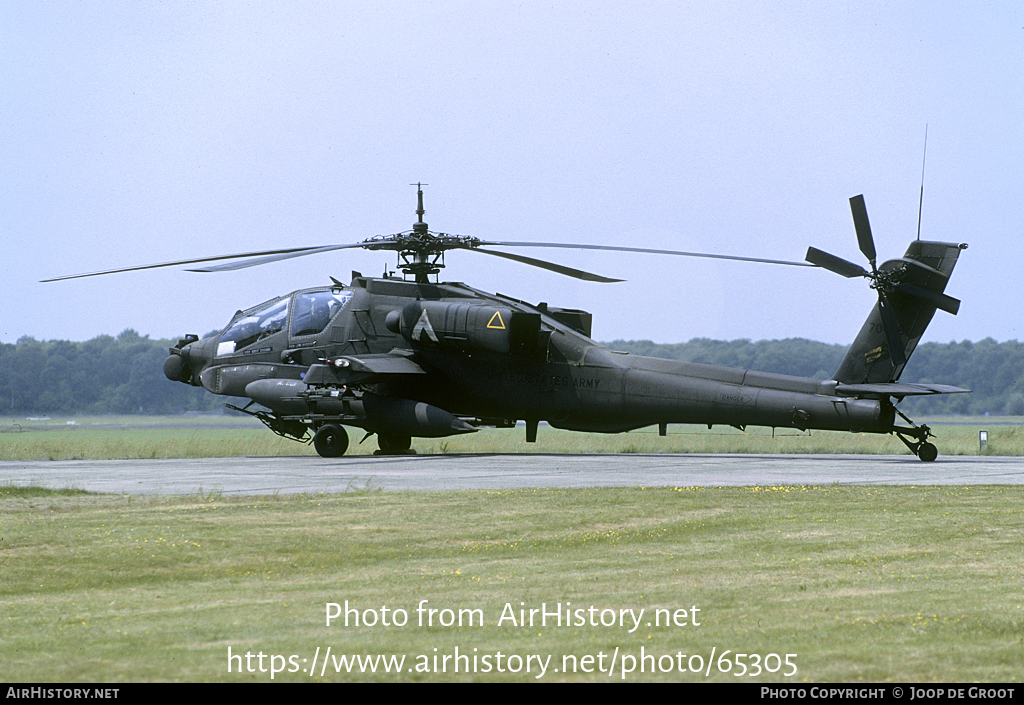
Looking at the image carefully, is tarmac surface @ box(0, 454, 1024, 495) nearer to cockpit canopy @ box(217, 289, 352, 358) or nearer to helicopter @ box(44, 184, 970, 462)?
helicopter @ box(44, 184, 970, 462)

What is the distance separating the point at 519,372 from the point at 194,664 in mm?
21917

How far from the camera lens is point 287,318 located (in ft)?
99.7

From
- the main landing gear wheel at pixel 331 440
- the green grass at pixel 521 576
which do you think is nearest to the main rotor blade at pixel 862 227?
the green grass at pixel 521 576

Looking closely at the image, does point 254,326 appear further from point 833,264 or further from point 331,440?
point 833,264

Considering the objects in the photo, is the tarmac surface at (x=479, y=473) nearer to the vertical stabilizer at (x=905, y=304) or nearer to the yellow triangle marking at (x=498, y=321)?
the vertical stabilizer at (x=905, y=304)

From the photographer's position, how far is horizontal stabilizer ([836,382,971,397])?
23.7 metres

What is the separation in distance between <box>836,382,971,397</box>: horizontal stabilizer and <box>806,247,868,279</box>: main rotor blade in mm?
2473

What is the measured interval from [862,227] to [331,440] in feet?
46.4

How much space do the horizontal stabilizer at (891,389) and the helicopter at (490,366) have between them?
5cm

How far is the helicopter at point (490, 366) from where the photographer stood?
81.3ft

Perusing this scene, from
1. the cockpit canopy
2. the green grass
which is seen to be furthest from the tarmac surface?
the cockpit canopy

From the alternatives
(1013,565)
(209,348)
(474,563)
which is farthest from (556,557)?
(209,348)

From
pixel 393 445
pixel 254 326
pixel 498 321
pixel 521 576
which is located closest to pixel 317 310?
pixel 254 326
